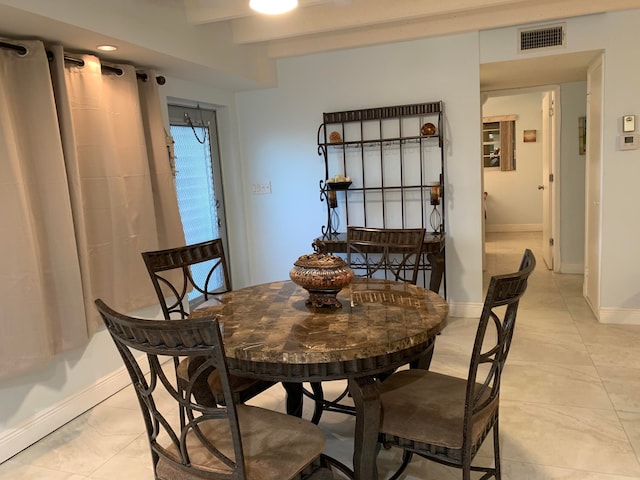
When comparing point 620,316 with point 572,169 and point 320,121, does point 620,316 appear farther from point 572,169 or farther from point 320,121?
point 320,121

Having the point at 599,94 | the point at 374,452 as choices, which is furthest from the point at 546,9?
the point at 374,452

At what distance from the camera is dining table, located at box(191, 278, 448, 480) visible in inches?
63.0

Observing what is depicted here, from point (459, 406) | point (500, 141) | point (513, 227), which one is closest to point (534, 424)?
point (459, 406)

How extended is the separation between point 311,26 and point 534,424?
2.97 meters

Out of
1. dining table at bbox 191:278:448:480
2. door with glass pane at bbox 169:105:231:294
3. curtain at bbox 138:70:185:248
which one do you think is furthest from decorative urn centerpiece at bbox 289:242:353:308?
door with glass pane at bbox 169:105:231:294

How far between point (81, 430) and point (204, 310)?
124 centimetres

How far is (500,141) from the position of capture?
28.9 ft

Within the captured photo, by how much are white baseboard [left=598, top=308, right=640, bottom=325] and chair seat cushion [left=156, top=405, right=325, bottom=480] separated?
10.3 feet

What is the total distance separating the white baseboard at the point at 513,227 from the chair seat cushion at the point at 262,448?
8035mm

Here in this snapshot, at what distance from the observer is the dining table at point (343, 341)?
5.25ft

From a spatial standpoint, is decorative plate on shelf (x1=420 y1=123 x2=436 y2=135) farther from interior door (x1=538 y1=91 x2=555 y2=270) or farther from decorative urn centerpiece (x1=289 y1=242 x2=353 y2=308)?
decorative urn centerpiece (x1=289 y1=242 x2=353 y2=308)

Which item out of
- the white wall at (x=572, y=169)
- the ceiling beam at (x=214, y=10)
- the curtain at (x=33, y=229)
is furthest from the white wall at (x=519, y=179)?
the curtain at (x=33, y=229)

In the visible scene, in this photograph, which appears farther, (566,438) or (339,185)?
(339,185)

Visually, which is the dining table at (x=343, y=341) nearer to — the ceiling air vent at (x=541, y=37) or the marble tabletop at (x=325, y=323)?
the marble tabletop at (x=325, y=323)
